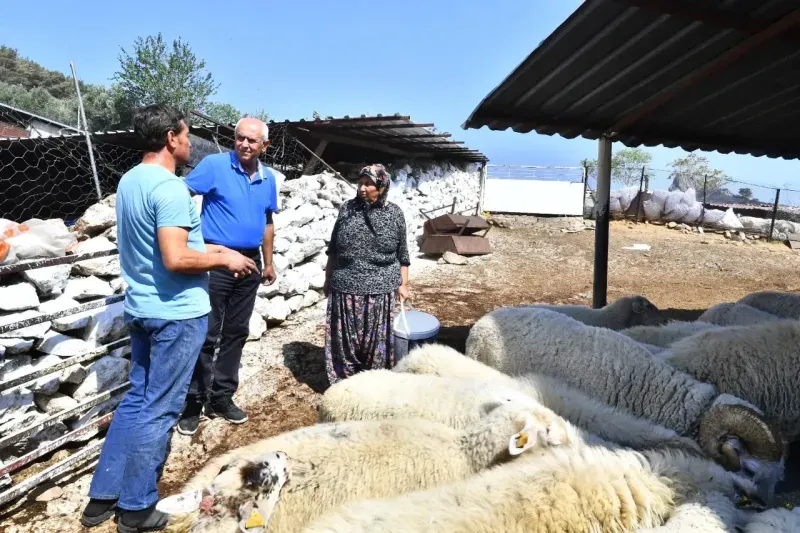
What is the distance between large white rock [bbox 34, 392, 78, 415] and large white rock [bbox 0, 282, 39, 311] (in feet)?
2.05

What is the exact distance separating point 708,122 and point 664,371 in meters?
3.50

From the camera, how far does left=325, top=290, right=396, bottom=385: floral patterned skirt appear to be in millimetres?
3920

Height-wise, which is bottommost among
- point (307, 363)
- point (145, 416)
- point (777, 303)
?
point (307, 363)

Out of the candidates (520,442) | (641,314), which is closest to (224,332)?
(520,442)

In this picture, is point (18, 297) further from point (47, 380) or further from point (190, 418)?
point (190, 418)

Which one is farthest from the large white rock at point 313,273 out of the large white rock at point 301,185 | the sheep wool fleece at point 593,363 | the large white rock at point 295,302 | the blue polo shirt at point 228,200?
the sheep wool fleece at point 593,363

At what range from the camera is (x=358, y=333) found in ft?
13.1

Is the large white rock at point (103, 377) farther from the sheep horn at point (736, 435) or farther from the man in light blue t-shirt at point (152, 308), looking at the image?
the sheep horn at point (736, 435)

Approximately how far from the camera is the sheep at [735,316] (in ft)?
15.0

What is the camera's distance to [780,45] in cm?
341

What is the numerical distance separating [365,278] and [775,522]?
9.26 ft

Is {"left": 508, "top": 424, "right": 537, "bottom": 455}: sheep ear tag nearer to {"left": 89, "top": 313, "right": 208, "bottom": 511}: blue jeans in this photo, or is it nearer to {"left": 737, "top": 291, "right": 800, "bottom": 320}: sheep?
{"left": 89, "top": 313, "right": 208, "bottom": 511}: blue jeans

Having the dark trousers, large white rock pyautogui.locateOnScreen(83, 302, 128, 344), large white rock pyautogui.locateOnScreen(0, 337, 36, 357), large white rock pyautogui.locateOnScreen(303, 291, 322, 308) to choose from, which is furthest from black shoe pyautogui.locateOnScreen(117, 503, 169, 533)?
large white rock pyautogui.locateOnScreen(303, 291, 322, 308)

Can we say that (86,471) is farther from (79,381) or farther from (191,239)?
(191,239)
